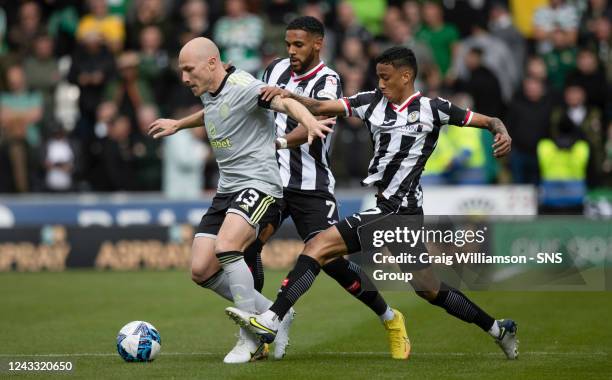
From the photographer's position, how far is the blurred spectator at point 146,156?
19.3m

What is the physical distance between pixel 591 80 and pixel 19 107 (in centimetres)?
918

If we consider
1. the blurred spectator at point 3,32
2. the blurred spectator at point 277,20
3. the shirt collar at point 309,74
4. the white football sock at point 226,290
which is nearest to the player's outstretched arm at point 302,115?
the shirt collar at point 309,74

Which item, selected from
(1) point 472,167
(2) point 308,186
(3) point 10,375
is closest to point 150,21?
(1) point 472,167

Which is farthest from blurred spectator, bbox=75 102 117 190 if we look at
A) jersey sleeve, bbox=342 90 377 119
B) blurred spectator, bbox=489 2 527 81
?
jersey sleeve, bbox=342 90 377 119

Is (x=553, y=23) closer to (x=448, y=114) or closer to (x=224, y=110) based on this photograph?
(x=448, y=114)

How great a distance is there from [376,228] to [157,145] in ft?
35.9

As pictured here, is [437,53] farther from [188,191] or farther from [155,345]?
[155,345]

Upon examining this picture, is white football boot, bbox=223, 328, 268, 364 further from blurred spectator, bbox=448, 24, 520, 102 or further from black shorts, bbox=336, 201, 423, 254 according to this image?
blurred spectator, bbox=448, 24, 520, 102

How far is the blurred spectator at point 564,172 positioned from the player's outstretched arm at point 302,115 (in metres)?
Answer: 9.23

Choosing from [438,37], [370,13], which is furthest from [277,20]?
[438,37]

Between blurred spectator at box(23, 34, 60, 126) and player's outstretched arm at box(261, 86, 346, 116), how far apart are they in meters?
12.1

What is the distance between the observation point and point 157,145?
1942cm

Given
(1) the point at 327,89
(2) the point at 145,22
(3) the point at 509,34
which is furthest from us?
(2) the point at 145,22

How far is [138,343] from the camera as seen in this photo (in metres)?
8.93
